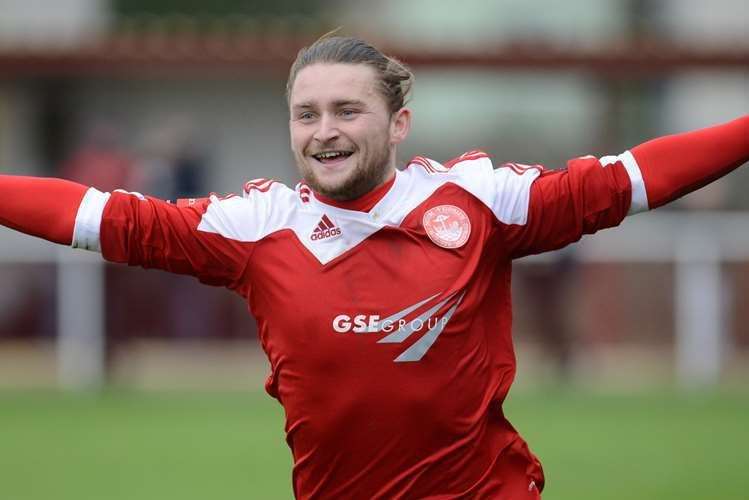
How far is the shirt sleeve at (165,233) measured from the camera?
4.79 metres

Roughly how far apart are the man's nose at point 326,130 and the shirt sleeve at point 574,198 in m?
0.54

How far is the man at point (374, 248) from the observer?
15.6 feet

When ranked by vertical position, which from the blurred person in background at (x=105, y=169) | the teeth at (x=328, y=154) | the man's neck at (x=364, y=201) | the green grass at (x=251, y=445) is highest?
the blurred person in background at (x=105, y=169)

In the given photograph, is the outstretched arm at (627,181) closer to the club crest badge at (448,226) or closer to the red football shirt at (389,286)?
the red football shirt at (389,286)

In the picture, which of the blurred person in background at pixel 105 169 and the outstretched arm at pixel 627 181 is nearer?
the outstretched arm at pixel 627 181

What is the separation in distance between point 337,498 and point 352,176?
0.99m

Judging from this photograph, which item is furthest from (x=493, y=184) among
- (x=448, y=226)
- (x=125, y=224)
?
(x=125, y=224)

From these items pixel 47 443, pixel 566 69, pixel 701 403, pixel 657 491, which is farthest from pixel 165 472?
pixel 566 69

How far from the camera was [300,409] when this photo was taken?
486 centimetres

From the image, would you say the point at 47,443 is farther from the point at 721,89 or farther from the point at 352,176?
the point at 721,89

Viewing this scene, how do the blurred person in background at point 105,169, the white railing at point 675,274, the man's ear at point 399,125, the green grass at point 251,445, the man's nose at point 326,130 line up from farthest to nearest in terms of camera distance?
the blurred person in background at point 105,169 < the white railing at point 675,274 < the green grass at point 251,445 < the man's ear at point 399,125 < the man's nose at point 326,130

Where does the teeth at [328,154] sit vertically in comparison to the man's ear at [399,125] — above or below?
below

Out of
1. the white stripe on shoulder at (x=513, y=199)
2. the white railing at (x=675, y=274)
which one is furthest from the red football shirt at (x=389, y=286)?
the white railing at (x=675, y=274)

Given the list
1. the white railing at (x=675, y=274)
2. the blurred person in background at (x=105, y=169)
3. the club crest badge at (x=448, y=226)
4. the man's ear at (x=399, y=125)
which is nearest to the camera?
the club crest badge at (x=448, y=226)
